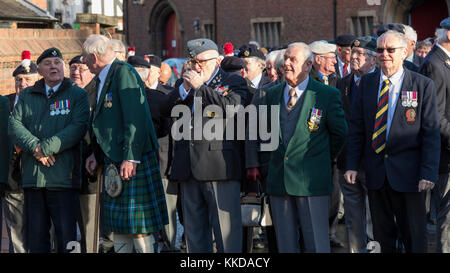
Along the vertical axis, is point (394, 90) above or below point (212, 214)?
above

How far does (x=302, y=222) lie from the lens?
21.1 ft

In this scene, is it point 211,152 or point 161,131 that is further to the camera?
point 161,131

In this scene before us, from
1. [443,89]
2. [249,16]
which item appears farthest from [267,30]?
[443,89]

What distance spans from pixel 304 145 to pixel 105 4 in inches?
1856

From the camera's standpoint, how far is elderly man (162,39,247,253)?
6.87 meters

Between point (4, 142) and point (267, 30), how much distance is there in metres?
28.4

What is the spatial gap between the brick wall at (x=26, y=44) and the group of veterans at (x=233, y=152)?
460cm

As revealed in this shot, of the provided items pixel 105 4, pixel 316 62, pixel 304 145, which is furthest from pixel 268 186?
pixel 105 4

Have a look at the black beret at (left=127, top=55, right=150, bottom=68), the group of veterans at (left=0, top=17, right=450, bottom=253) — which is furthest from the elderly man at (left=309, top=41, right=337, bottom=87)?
the black beret at (left=127, top=55, right=150, bottom=68)

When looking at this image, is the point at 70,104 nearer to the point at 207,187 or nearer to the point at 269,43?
the point at 207,187

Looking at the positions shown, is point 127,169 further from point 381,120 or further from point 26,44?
point 26,44

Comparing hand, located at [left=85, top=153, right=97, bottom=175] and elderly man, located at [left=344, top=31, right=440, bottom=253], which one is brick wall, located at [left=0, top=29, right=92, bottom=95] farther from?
elderly man, located at [left=344, top=31, right=440, bottom=253]

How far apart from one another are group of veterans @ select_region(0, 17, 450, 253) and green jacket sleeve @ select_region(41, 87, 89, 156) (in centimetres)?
1

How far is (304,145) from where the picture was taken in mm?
6426
